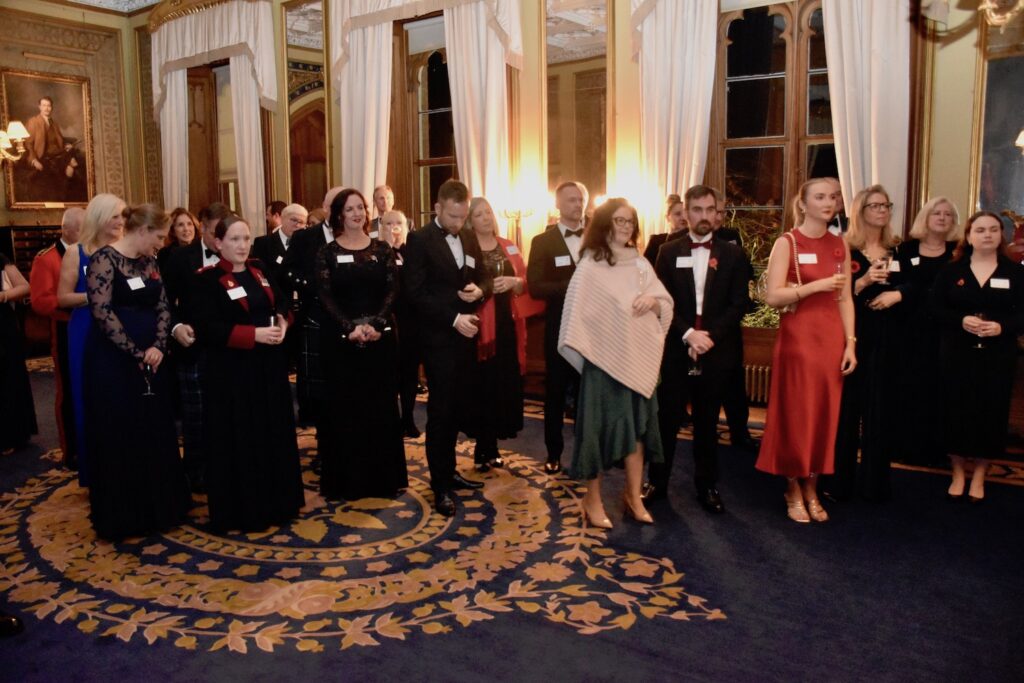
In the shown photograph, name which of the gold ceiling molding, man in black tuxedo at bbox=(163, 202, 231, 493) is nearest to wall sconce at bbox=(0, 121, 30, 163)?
the gold ceiling molding

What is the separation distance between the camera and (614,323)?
3.72m

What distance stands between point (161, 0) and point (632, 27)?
6.59 m

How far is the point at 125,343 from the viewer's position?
12.2ft

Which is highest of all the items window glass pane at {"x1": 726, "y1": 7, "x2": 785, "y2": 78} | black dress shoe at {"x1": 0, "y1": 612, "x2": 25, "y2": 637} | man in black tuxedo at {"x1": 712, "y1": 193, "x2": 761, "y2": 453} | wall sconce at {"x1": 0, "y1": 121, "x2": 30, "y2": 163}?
window glass pane at {"x1": 726, "y1": 7, "x2": 785, "y2": 78}

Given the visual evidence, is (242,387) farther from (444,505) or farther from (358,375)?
(444,505)

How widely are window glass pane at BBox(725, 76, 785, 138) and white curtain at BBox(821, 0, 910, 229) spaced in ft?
2.43

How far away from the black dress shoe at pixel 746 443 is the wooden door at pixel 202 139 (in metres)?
7.50

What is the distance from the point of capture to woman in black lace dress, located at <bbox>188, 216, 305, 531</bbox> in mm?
3791

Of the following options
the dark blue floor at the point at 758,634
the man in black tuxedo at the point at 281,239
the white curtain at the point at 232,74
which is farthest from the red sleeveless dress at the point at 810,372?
the white curtain at the point at 232,74

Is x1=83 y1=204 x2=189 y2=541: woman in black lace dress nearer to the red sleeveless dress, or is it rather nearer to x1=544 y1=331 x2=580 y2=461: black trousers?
x1=544 y1=331 x2=580 y2=461: black trousers

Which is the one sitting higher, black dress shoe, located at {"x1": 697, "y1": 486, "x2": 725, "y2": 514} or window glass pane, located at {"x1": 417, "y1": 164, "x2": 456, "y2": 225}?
window glass pane, located at {"x1": 417, "y1": 164, "x2": 456, "y2": 225}

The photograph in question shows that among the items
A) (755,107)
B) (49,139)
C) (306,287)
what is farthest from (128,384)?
(49,139)

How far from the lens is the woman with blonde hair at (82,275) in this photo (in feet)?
13.3

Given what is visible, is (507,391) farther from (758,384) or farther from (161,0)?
(161,0)
